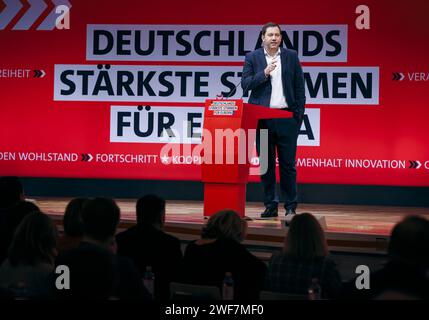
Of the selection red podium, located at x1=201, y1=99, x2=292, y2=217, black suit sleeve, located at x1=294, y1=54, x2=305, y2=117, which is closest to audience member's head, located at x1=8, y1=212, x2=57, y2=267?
red podium, located at x1=201, y1=99, x2=292, y2=217

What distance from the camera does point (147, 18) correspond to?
8258mm

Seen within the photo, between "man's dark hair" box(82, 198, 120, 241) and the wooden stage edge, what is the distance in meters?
2.29

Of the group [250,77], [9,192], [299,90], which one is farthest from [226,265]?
[299,90]

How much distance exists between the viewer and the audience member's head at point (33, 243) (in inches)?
126

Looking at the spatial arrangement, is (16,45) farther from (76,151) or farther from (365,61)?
(365,61)

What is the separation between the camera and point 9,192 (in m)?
4.71

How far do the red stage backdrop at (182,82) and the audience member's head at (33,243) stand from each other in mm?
4949

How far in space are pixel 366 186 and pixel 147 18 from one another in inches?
114

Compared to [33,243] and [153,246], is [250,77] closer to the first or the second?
[153,246]

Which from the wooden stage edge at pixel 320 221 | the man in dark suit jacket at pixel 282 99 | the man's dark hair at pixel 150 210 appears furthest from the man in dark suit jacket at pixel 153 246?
the man in dark suit jacket at pixel 282 99

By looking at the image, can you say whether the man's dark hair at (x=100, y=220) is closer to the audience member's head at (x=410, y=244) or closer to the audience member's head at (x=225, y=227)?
the audience member's head at (x=225, y=227)

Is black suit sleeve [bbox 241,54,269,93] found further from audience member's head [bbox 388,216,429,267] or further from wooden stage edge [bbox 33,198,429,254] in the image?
audience member's head [bbox 388,216,429,267]

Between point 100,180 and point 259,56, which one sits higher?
point 259,56
